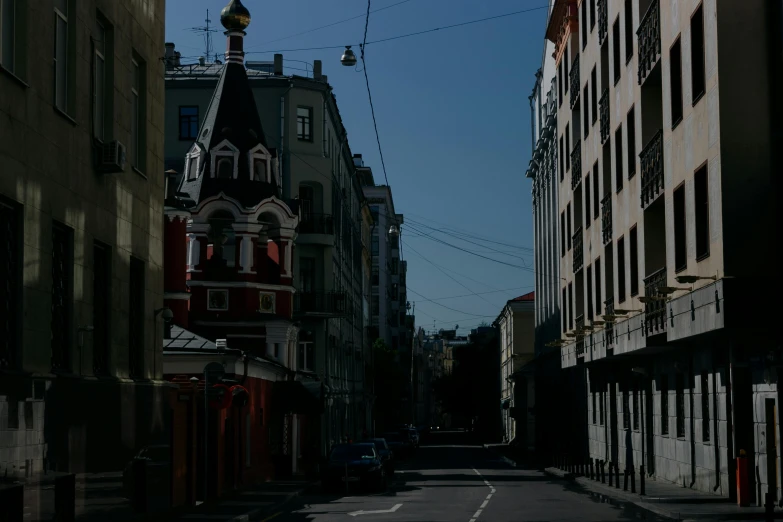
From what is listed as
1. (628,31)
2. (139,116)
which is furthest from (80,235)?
(628,31)

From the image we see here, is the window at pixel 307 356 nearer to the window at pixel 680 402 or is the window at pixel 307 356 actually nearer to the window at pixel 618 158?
the window at pixel 618 158

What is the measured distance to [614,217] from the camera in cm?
3784

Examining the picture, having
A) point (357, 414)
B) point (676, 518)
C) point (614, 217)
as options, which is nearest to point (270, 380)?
point (614, 217)

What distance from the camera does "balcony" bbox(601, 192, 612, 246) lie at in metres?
38.8

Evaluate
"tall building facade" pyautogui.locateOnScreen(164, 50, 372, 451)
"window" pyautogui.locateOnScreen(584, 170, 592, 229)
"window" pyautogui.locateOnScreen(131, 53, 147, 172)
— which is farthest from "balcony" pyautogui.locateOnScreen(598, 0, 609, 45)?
"window" pyautogui.locateOnScreen(131, 53, 147, 172)

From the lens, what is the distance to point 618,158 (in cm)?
3744

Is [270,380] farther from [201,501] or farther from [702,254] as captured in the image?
[702,254]

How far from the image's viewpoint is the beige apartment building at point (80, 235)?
13.7 metres

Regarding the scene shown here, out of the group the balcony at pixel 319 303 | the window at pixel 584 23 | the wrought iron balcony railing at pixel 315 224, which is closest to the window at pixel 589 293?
the window at pixel 584 23

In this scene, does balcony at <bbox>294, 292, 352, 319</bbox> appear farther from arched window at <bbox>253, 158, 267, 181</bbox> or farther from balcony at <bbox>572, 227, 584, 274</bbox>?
balcony at <bbox>572, 227, 584, 274</bbox>

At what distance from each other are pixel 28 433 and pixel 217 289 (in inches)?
1335

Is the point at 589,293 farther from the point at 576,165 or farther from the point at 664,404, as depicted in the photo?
the point at 664,404

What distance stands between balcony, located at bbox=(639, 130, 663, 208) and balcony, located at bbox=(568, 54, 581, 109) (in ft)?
48.8

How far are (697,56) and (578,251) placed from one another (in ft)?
70.4
